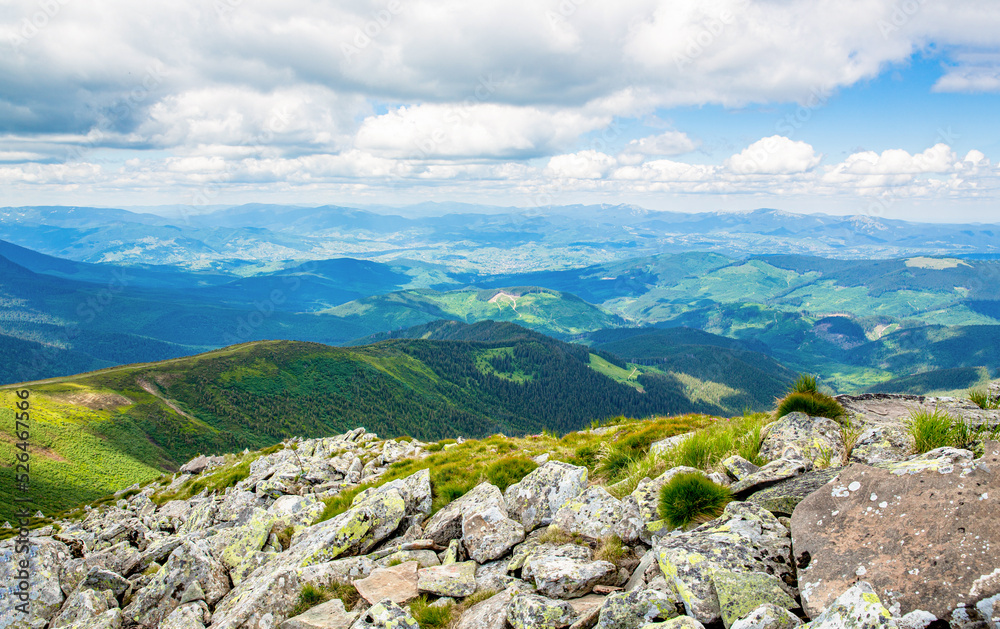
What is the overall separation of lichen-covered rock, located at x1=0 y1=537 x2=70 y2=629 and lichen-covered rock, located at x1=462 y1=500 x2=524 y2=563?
49.5 feet

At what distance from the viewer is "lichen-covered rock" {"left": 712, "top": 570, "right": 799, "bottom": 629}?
279 inches

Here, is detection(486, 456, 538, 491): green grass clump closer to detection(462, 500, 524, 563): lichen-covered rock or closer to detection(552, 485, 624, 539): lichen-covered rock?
detection(462, 500, 524, 563): lichen-covered rock

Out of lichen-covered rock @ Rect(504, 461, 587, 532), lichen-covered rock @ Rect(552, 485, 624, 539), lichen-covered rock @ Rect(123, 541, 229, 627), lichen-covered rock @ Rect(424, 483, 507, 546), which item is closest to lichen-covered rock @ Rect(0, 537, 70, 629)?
lichen-covered rock @ Rect(123, 541, 229, 627)

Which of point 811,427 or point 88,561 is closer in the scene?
point 811,427

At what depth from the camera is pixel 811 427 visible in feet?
41.8

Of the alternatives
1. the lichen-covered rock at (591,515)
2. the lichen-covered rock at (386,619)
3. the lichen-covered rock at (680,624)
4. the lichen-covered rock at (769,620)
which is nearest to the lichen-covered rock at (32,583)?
the lichen-covered rock at (386,619)

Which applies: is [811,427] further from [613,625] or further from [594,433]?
[594,433]

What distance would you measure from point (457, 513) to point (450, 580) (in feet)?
9.48

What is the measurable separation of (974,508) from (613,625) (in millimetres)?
5611

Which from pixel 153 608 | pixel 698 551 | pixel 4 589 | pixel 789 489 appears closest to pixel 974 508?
pixel 789 489

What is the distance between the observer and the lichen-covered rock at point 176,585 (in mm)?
13750

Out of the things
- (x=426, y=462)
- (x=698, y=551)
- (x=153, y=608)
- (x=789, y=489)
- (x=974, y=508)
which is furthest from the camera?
(x=426, y=462)

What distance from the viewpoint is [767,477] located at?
34.9ft

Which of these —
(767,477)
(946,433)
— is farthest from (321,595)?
(946,433)
